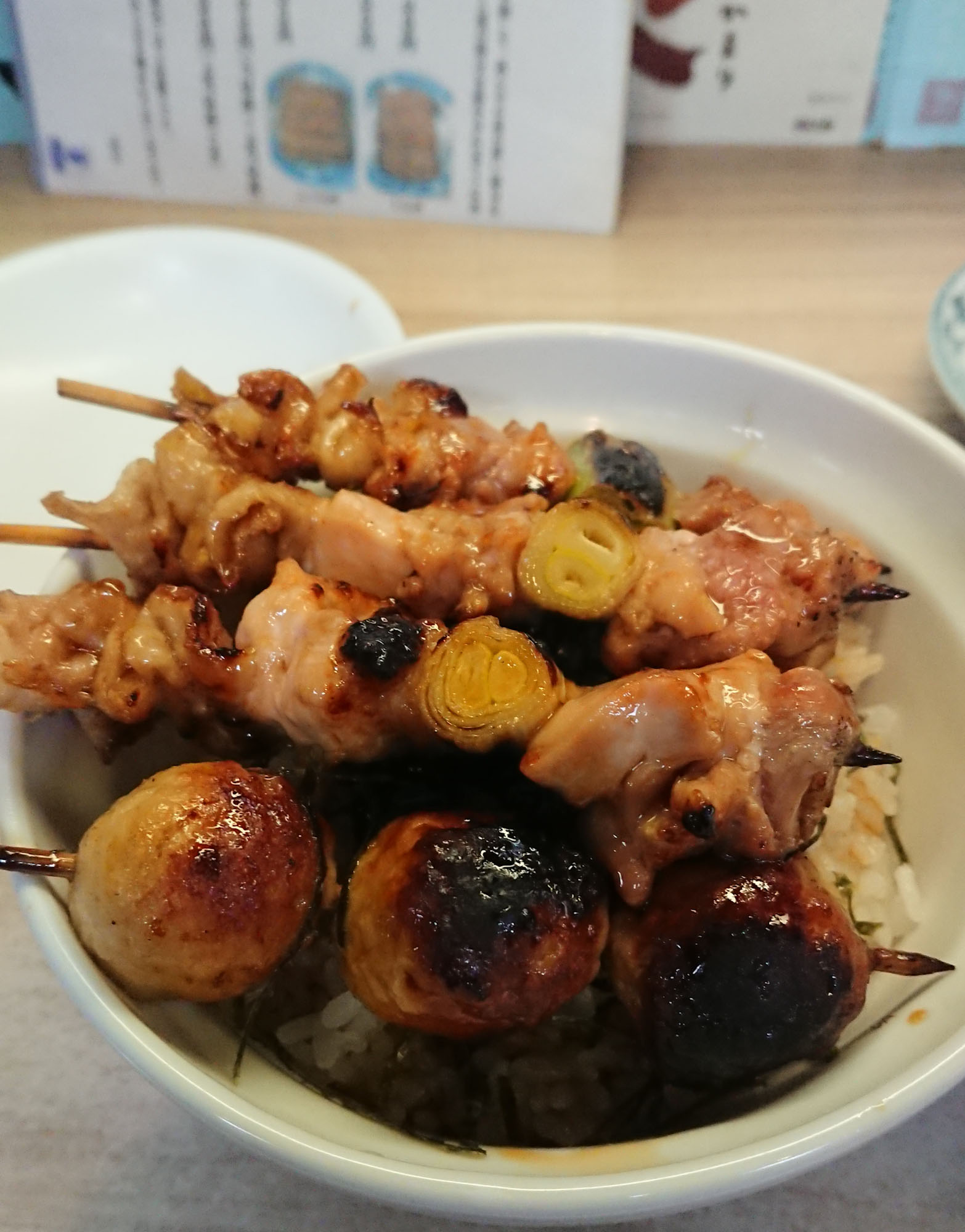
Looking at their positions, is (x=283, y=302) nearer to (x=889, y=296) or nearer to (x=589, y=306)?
(x=589, y=306)

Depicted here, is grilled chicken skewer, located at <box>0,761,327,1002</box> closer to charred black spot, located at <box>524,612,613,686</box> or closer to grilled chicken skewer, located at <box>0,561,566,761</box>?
grilled chicken skewer, located at <box>0,561,566,761</box>

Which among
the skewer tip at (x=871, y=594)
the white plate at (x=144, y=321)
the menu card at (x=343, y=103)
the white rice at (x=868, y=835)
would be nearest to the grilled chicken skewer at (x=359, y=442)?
the skewer tip at (x=871, y=594)

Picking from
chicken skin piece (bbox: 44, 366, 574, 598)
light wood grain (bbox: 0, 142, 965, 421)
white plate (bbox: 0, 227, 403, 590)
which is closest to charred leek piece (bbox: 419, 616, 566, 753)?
chicken skin piece (bbox: 44, 366, 574, 598)

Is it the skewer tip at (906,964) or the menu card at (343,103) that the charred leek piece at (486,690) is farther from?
the menu card at (343,103)

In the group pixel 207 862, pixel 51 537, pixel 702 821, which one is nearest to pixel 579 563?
pixel 702 821

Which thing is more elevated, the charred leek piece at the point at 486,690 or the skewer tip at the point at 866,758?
the charred leek piece at the point at 486,690

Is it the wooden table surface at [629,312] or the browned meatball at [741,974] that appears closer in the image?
the browned meatball at [741,974]

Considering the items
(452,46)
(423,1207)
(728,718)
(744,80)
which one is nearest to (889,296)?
(744,80)
